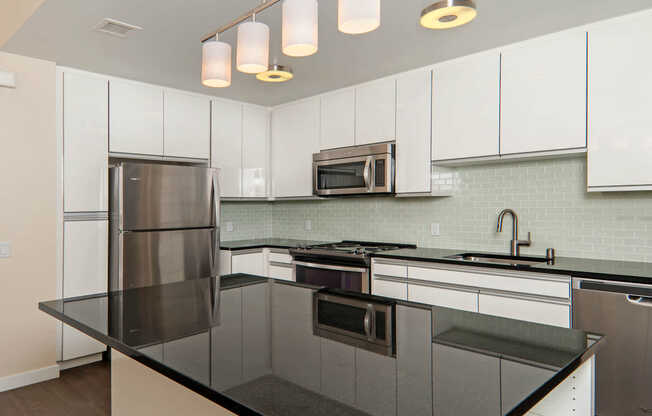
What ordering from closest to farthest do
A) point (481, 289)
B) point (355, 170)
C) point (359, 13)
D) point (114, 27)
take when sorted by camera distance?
1. point (359, 13)
2. point (114, 27)
3. point (481, 289)
4. point (355, 170)

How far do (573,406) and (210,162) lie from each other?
371 centimetres

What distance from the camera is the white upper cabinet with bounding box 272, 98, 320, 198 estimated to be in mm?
4273

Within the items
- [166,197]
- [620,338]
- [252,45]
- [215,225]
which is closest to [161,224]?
[166,197]

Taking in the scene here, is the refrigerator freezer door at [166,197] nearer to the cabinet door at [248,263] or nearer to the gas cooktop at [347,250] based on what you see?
the cabinet door at [248,263]

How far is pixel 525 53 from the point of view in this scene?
112 inches

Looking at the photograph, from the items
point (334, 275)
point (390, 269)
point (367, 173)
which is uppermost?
point (367, 173)

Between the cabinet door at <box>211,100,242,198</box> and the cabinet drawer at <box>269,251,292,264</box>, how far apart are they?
76 centimetres

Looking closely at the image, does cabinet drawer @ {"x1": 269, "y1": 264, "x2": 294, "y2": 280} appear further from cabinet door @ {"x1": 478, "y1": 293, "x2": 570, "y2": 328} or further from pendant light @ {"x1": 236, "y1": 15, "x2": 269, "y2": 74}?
pendant light @ {"x1": 236, "y1": 15, "x2": 269, "y2": 74}

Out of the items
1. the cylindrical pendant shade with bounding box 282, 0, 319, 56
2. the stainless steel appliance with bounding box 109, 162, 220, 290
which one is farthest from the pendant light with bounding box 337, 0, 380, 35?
the stainless steel appliance with bounding box 109, 162, 220, 290

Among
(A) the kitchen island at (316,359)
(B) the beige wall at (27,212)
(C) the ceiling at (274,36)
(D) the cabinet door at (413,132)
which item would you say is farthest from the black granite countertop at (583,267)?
(B) the beige wall at (27,212)

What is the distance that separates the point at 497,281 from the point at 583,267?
0.48m

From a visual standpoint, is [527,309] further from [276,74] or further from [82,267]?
[82,267]

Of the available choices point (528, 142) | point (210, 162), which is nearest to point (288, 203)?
point (210, 162)

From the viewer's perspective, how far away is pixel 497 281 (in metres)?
2.67
